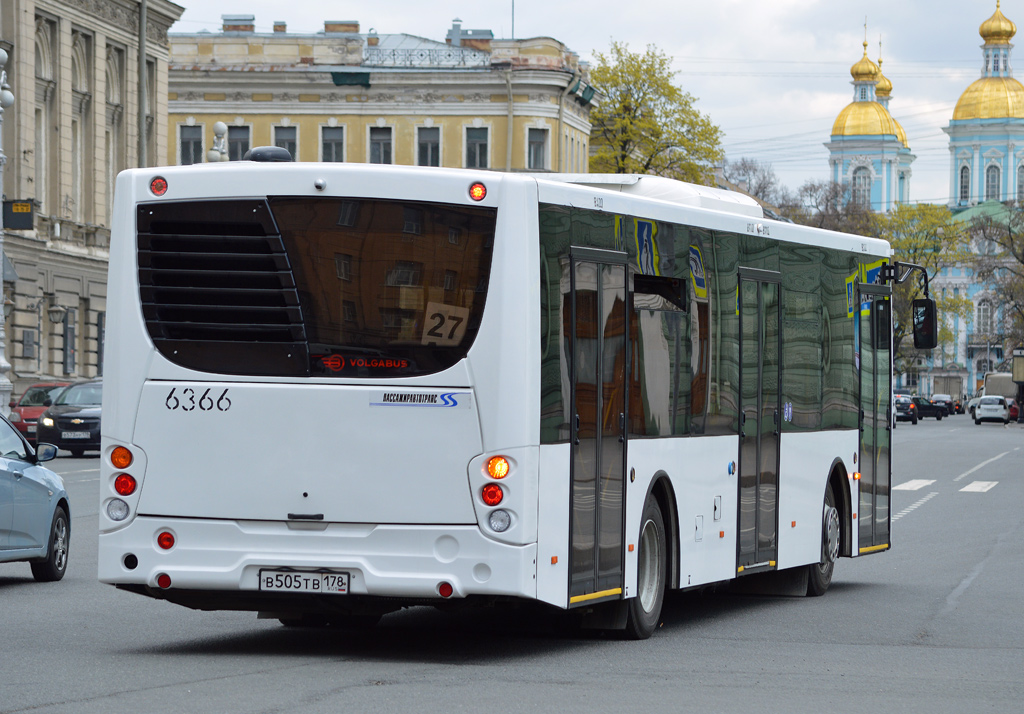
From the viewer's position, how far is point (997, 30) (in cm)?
17138

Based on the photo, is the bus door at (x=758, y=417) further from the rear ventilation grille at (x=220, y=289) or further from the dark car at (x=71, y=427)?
the dark car at (x=71, y=427)

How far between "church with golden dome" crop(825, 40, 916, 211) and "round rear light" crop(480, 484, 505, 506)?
568 ft

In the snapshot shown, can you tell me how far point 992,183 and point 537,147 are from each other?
112m

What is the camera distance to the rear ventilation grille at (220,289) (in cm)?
979

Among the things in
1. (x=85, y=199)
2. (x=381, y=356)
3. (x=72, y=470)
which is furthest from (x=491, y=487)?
(x=85, y=199)

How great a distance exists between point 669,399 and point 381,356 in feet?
7.83

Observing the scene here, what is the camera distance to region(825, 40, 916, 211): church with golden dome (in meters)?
180

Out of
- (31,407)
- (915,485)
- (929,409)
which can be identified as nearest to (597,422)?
(915,485)

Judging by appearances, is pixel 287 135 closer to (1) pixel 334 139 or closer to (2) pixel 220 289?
(1) pixel 334 139

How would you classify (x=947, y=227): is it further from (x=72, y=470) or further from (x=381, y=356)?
(x=381, y=356)

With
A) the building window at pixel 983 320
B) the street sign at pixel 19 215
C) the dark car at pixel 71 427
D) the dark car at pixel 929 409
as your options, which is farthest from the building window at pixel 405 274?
the building window at pixel 983 320

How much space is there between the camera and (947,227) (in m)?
108

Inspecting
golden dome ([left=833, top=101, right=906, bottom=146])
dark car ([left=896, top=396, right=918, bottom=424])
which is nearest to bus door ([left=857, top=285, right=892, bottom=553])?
dark car ([left=896, top=396, right=918, bottom=424])

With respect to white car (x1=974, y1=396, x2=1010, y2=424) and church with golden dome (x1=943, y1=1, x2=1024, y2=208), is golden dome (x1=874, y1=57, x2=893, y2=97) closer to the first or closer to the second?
church with golden dome (x1=943, y1=1, x2=1024, y2=208)
